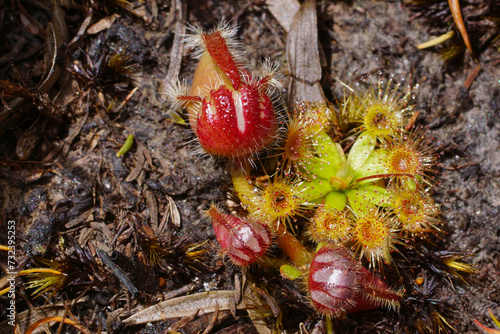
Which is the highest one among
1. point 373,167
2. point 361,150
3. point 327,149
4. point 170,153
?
point 170,153

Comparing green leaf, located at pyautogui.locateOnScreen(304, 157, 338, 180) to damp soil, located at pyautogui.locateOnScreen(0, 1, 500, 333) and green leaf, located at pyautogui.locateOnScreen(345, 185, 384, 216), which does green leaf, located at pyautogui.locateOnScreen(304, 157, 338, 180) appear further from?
damp soil, located at pyautogui.locateOnScreen(0, 1, 500, 333)

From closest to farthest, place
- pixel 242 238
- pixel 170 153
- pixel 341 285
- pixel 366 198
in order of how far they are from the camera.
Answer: pixel 341 285, pixel 242 238, pixel 366 198, pixel 170 153

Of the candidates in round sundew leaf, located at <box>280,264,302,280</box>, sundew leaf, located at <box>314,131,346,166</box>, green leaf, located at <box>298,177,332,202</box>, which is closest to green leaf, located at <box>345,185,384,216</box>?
green leaf, located at <box>298,177,332,202</box>

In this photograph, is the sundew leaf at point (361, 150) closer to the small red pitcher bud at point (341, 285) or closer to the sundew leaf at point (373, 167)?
the sundew leaf at point (373, 167)

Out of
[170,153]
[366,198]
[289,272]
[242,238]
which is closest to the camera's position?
[242,238]

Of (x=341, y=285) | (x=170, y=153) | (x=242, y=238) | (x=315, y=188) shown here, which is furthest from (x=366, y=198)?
(x=170, y=153)

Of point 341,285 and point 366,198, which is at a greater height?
point 366,198

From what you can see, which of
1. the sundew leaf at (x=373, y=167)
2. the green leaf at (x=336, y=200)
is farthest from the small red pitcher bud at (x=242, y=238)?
the sundew leaf at (x=373, y=167)

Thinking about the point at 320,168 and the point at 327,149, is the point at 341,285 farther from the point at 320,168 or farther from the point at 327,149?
the point at 327,149
